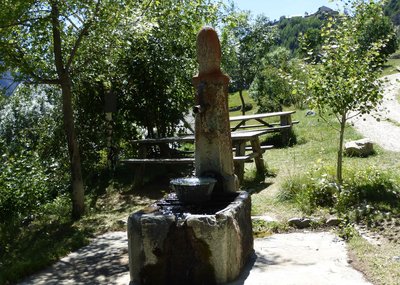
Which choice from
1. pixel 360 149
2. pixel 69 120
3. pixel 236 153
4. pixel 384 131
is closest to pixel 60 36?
pixel 69 120

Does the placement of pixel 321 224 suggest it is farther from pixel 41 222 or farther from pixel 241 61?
pixel 241 61

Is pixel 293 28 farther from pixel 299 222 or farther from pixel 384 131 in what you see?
pixel 299 222

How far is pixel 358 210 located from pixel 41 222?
233 inches

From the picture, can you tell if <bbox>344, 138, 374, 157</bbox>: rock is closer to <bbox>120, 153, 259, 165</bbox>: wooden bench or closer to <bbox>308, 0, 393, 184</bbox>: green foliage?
<bbox>120, 153, 259, 165</bbox>: wooden bench

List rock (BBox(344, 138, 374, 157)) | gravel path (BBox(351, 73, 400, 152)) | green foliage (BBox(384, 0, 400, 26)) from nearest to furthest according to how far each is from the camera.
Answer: rock (BBox(344, 138, 374, 157)) < gravel path (BBox(351, 73, 400, 152)) < green foliage (BBox(384, 0, 400, 26))

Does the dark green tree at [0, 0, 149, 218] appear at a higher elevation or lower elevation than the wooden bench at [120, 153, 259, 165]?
higher

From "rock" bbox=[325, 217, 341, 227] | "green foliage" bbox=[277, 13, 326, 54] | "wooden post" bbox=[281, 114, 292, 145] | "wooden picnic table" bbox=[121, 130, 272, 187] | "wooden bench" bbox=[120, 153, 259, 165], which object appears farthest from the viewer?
"green foliage" bbox=[277, 13, 326, 54]

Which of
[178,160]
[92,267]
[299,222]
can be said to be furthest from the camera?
[178,160]

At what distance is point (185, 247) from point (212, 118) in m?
1.73

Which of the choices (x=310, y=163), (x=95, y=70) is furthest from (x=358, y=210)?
(x=95, y=70)

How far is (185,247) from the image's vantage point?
4.98m

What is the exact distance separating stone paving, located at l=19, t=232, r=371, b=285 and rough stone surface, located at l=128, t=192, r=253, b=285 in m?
0.31

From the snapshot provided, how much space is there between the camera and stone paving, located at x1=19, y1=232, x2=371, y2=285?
16.6ft

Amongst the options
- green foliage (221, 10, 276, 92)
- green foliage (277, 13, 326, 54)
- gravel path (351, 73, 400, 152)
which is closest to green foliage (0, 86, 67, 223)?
gravel path (351, 73, 400, 152)
